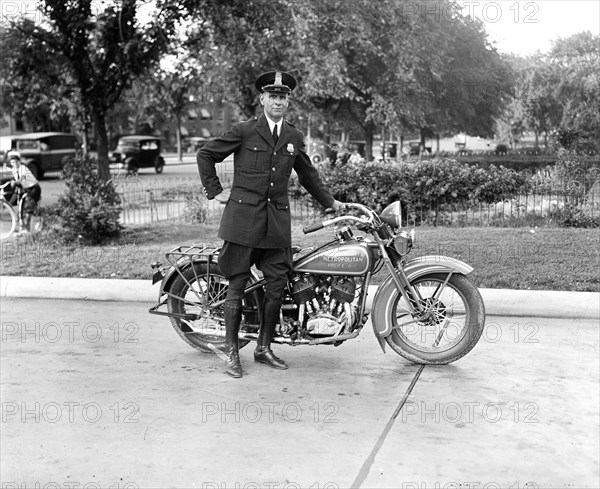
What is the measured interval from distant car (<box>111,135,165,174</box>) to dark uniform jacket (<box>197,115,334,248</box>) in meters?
34.9

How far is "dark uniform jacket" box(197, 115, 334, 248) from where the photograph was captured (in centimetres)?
551

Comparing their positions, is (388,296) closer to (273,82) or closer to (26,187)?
(273,82)

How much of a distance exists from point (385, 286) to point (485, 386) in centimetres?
94

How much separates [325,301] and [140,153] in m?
36.2

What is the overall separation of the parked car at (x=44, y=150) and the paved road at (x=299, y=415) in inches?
1153

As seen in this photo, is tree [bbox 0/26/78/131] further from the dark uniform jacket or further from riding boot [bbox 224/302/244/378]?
riding boot [bbox 224/302/244/378]

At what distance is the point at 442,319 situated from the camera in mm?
5688

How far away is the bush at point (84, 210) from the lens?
10.3 m

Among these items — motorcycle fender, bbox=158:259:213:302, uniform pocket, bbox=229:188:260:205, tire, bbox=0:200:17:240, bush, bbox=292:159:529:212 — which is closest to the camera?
uniform pocket, bbox=229:188:260:205

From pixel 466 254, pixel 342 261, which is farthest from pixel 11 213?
pixel 342 261

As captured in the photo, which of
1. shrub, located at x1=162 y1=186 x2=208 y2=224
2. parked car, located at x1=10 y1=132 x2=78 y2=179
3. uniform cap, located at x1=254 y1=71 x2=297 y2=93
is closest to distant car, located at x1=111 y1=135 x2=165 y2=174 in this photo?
parked car, located at x1=10 y1=132 x2=78 y2=179

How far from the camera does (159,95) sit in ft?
57.9

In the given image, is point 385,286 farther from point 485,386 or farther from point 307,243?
point 307,243

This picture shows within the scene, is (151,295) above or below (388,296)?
below
